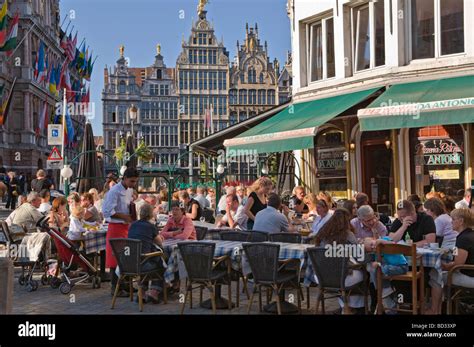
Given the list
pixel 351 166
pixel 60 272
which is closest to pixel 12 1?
pixel 351 166

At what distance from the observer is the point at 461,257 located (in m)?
7.43

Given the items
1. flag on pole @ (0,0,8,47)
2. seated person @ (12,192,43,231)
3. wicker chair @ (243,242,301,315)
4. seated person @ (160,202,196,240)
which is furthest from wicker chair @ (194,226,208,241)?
flag on pole @ (0,0,8,47)

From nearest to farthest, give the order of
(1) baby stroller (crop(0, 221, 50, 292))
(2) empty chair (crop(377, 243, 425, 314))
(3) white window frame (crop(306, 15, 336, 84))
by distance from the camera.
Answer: (2) empty chair (crop(377, 243, 425, 314)), (1) baby stroller (crop(0, 221, 50, 292)), (3) white window frame (crop(306, 15, 336, 84))

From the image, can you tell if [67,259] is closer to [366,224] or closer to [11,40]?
[366,224]

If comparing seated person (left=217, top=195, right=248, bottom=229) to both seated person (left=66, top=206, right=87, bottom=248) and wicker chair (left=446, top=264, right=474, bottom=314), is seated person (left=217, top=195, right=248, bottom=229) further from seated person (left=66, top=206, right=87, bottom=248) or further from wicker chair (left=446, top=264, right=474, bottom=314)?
wicker chair (left=446, top=264, right=474, bottom=314)

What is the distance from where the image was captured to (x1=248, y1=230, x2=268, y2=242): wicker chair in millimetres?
9589

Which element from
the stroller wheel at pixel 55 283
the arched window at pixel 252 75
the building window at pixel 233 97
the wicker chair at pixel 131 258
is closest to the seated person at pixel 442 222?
the wicker chair at pixel 131 258

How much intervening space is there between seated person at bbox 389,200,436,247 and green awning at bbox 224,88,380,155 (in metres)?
5.40

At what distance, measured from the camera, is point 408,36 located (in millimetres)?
14984

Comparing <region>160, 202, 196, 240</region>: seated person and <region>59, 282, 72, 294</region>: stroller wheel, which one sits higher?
<region>160, 202, 196, 240</region>: seated person

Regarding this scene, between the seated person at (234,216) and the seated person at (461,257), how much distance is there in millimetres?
4292

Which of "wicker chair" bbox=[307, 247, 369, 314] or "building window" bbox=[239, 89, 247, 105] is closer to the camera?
"wicker chair" bbox=[307, 247, 369, 314]

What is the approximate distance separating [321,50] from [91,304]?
416 inches

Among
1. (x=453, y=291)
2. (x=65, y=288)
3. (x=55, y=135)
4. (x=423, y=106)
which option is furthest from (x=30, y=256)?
(x=55, y=135)
